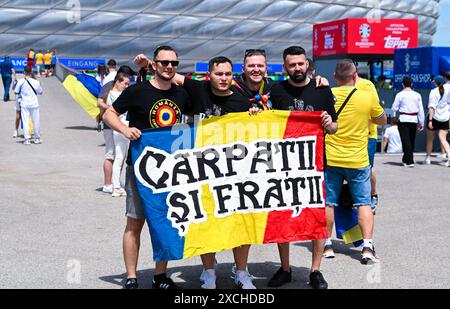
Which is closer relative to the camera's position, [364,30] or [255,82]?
[255,82]

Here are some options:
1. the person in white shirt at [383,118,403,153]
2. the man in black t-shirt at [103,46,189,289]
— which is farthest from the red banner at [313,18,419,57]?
the man in black t-shirt at [103,46,189,289]

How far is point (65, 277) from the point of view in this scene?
6793mm

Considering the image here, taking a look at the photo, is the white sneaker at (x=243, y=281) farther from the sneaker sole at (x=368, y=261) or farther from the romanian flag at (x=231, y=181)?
the sneaker sole at (x=368, y=261)

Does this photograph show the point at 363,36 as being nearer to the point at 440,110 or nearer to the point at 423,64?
Result: the point at 423,64

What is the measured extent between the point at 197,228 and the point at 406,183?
787cm

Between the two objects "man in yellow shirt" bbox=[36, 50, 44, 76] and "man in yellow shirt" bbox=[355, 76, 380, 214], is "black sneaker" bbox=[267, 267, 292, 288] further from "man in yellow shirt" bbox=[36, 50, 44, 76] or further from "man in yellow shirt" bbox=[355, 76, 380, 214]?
"man in yellow shirt" bbox=[36, 50, 44, 76]

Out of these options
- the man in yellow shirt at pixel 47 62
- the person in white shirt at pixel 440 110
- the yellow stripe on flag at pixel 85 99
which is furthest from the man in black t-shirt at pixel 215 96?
the man in yellow shirt at pixel 47 62

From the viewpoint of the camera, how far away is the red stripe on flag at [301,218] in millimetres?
6418

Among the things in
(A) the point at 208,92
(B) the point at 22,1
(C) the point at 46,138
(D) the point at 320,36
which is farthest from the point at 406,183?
(B) the point at 22,1

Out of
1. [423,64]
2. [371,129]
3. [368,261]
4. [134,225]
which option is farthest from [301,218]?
[423,64]

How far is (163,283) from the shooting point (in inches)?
253

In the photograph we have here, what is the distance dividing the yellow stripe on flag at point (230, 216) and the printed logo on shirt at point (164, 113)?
214mm

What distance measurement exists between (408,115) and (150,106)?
10628 mm
